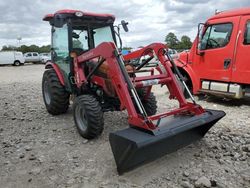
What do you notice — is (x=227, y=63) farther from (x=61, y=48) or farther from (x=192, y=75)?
(x=61, y=48)

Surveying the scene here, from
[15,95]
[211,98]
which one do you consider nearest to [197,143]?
[211,98]

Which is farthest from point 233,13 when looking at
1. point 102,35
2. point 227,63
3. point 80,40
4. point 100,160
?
point 100,160

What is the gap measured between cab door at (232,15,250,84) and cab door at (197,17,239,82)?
14cm

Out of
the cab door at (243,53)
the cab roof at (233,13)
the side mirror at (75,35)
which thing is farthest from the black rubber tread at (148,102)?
the cab roof at (233,13)

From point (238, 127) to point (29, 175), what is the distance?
3.82 m

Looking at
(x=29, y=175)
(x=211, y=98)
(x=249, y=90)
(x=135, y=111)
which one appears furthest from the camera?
(x=211, y=98)

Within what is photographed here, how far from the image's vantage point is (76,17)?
5.70 meters

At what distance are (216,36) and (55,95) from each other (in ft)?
14.5

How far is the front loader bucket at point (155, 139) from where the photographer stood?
3.45 metres

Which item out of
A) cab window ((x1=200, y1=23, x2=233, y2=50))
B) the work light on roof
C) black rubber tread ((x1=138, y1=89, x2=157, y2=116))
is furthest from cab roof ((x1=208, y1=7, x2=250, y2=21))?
the work light on roof

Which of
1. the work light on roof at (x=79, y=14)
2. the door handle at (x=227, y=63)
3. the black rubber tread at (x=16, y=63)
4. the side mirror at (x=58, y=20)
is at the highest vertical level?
the work light on roof at (x=79, y=14)

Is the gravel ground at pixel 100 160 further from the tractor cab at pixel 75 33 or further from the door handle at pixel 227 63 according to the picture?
the door handle at pixel 227 63

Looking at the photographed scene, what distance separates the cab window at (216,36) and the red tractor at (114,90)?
281 cm

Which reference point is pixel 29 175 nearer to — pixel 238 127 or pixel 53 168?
pixel 53 168
